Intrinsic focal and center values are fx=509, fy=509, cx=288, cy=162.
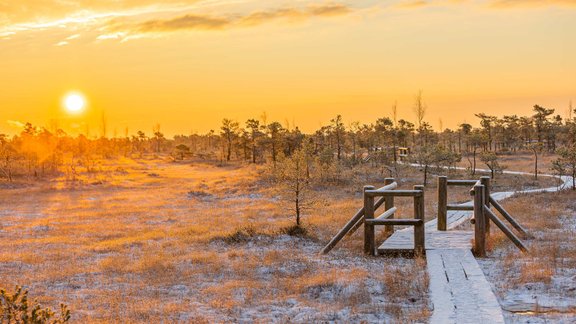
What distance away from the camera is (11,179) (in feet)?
162

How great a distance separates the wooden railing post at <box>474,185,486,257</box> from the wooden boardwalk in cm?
30

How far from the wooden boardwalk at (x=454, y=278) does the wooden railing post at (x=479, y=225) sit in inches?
11.7

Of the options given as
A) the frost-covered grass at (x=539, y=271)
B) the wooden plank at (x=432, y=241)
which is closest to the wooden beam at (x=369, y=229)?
the wooden plank at (x=432, y=241)

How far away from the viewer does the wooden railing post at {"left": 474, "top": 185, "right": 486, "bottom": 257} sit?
1419 centimetres

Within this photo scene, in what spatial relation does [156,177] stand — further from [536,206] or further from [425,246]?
[425,246]

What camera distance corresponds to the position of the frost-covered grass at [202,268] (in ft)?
35.4

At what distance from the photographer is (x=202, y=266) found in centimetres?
1524

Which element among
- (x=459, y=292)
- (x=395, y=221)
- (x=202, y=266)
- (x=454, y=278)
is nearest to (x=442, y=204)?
(x=395, y=221)

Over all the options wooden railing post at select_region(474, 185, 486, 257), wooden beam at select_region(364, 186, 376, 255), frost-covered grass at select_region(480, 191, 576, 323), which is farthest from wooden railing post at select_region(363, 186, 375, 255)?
frost-covered grass at select_region(480, 191, 576, 323)

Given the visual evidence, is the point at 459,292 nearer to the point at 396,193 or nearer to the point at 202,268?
the point at 396,193

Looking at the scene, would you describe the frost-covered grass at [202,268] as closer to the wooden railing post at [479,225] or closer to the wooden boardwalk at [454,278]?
the wooden boardwalk at [454,278]

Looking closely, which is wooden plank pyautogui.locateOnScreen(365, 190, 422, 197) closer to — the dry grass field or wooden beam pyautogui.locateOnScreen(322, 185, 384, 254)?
wooden beam pyautogui.locateOnScreen(322, 185, 384, 254)

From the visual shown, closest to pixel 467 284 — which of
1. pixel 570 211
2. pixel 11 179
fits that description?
pixel 570 211

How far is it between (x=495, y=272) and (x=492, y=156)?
3202cm
